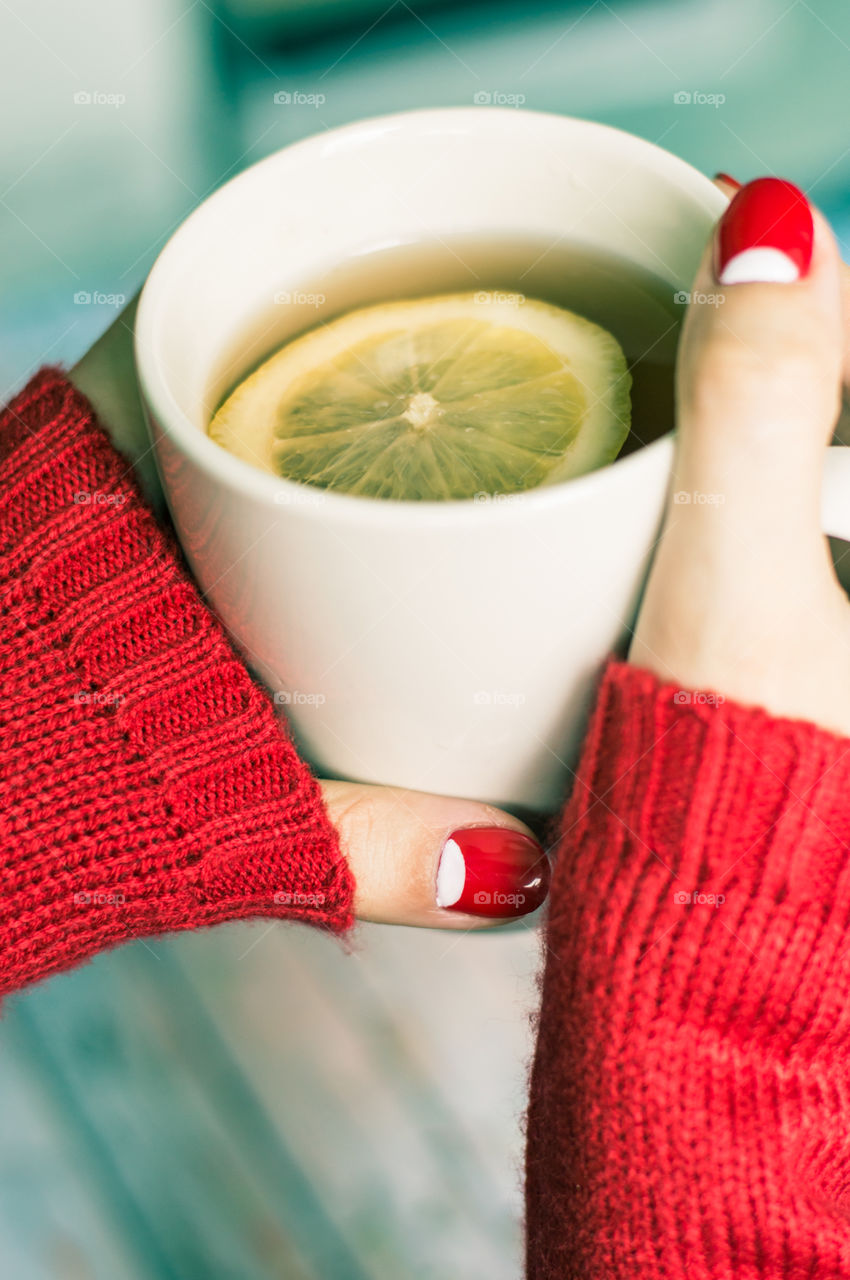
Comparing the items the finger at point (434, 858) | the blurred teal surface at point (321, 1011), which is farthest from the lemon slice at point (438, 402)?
the blurred teal surface at point (321, 1011)

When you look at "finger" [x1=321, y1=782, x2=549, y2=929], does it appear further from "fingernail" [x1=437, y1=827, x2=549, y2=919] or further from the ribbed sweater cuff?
the ribbed sweater cuff

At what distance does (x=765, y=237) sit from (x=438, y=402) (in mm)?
188

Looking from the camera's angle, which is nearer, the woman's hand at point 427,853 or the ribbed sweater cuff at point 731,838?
the ribbed sweater cuff at point 731,838

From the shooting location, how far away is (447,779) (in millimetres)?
558

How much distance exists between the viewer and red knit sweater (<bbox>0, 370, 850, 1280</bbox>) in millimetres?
483

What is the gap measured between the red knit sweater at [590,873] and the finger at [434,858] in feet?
0.09

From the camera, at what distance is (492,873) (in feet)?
1.97

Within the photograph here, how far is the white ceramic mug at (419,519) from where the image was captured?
16.7 inches

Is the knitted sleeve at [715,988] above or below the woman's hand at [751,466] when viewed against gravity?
below

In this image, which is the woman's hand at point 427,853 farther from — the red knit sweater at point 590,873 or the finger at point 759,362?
the finger at point 759,362

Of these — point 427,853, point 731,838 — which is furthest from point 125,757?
point 731,838

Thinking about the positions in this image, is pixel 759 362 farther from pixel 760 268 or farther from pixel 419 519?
pixel 419 519

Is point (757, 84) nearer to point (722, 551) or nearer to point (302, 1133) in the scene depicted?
point (722, 551)

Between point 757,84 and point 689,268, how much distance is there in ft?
2.50
